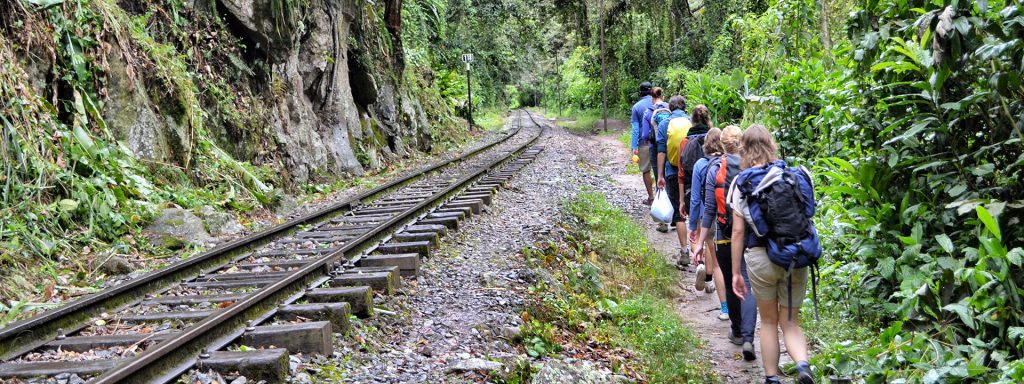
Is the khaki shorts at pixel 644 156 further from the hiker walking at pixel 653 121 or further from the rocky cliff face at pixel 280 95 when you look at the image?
the rocky cliff face at pixel 280 95

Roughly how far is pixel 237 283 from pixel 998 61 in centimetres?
573

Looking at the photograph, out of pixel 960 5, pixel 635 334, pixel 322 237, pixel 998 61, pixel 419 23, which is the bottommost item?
pixel 635 334

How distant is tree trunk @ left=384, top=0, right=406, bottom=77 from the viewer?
76.7 feet

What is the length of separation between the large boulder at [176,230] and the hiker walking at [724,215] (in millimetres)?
5814

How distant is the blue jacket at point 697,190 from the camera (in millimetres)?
6422

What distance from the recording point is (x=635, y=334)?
6.54 m

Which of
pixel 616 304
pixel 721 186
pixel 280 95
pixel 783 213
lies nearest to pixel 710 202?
pixel 721 186

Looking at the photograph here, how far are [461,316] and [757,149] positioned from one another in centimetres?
254

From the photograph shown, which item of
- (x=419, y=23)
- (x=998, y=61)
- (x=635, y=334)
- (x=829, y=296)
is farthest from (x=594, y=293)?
(x=419, y=23)

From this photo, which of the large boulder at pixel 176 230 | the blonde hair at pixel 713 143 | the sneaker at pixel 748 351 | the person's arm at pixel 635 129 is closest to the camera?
the sneaker at pixel 748 351

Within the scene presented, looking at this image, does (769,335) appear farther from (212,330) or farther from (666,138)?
(666,138)

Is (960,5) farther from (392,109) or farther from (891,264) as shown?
(392,109)

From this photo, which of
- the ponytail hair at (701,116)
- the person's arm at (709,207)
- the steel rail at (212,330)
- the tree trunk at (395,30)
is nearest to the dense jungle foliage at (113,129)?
the steel rail at (212,330)

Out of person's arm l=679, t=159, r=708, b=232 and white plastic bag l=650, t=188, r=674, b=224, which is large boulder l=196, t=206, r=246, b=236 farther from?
person's arm l=679, t=159, r=708, b=232
